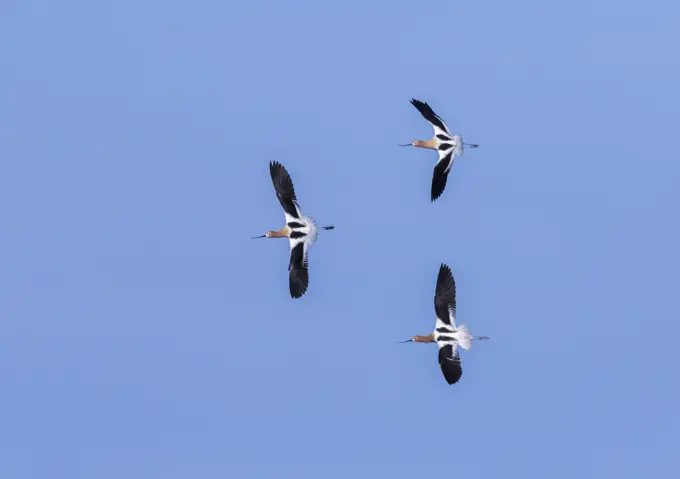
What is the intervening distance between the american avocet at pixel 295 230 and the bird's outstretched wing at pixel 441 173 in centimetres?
A: 690

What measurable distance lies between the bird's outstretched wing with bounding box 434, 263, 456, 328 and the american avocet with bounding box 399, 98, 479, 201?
569 centimetres

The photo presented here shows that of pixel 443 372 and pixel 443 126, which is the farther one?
pixel 443 126

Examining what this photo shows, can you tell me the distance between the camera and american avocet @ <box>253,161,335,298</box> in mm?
80625

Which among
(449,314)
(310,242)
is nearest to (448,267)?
(449,314)

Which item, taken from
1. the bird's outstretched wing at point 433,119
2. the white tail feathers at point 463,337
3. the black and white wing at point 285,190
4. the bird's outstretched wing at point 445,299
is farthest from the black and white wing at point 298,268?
the bird's outstretched wing at point 433,119

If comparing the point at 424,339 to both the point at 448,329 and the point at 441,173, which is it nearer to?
the point at 448,329

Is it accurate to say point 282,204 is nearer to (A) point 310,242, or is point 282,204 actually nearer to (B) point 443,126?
(A) point 310,242

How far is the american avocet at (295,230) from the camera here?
80625 mm

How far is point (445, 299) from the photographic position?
8088 centimetres

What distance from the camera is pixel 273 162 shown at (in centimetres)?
8056

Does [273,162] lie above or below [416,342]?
above

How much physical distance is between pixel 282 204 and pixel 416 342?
11.6 meters

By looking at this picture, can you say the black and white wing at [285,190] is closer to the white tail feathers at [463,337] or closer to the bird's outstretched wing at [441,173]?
the bird's outstretched wing at [441,173]

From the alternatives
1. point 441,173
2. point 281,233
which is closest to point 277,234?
point 281,233
